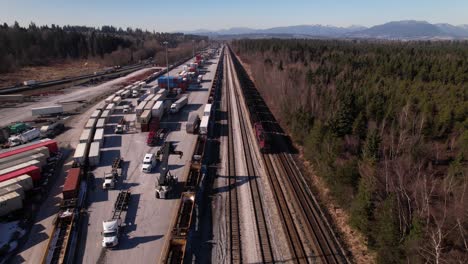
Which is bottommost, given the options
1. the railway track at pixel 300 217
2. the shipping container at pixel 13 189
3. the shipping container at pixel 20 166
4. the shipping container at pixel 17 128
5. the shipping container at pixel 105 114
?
the railway track at pixel 300 217

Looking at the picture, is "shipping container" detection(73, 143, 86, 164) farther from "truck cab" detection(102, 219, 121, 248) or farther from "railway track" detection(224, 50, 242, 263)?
"railway track" detection(224, 50, 242, 263)

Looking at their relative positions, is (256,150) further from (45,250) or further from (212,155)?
(45,250)

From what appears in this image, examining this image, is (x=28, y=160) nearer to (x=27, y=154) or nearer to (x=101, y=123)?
(x=27, y=154)

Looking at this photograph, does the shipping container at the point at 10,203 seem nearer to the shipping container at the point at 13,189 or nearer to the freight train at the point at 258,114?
the shipping container at the point at 13,189

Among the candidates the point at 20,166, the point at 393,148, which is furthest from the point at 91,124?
the point at 393,148

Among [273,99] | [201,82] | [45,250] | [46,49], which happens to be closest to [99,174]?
[45,250]

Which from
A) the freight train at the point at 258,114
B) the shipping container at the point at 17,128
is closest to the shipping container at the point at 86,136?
the shipping container at the point at 17,128
